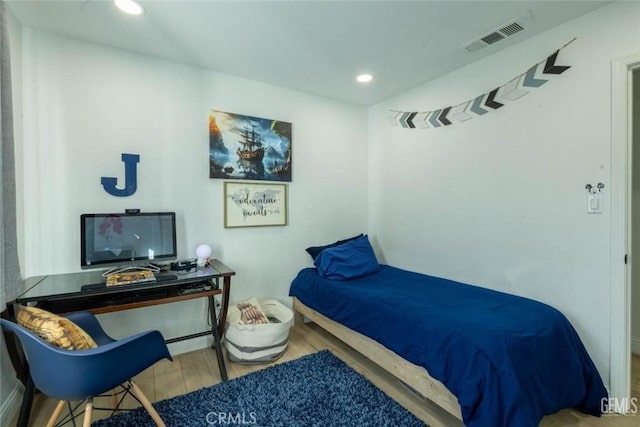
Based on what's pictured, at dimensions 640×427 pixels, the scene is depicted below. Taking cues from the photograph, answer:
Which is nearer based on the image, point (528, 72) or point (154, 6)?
point (154, 6)

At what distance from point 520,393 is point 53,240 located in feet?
9.81

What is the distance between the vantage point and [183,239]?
8.41 feet

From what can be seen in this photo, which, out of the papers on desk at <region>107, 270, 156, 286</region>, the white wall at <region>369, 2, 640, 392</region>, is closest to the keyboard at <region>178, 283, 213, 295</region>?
the papers on desk at <region>107, 270, 156, 286</region>

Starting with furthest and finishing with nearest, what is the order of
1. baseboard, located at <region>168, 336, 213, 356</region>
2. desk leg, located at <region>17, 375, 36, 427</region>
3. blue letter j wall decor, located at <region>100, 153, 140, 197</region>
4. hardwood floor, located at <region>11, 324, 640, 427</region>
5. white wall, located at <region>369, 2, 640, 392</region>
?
1. baseboard, located at <region>168, 336, 213, 356</region>
2. blue letter j wall decor, located at <region>100, 153, 140, 197</region>
3. white wall, located at <region>369, 2, 640, 392</region>
4. hardwood floor, located at <region>11, 324, 640, 427</region>
5. desk leg, located at <region>17, 375, 36, 427</region>

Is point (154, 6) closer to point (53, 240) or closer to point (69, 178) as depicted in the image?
point (69, 178)

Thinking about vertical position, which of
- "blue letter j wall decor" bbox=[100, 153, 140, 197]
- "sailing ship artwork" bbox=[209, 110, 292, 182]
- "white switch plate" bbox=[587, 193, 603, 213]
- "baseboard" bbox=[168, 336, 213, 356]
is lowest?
"baseboard" bbox=[168, 336, 213, 356]

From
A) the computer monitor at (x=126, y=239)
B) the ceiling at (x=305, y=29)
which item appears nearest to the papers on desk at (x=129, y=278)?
the computer monitor at (x=126, y=239)

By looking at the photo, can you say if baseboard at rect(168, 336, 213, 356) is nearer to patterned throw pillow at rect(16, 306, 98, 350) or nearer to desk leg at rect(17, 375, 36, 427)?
desk leg at rect(17, 375, 36, 427)

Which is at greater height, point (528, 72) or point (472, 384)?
point (528, 72)

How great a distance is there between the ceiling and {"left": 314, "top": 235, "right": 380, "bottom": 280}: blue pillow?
168 cm

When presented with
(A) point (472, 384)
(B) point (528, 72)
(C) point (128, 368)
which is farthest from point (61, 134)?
(B) point (528, 72)

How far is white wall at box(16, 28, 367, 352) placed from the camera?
2092 mm

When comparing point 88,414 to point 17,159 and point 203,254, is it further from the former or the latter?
point 17,159

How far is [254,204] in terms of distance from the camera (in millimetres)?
2916
